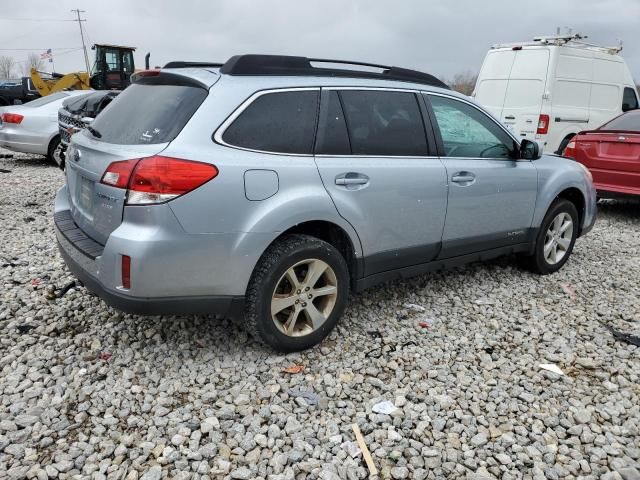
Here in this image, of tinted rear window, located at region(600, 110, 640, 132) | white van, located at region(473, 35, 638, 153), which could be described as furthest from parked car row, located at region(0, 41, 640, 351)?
white van, located at region(473, 35, 638, 153)

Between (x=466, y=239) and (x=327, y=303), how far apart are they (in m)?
1.39

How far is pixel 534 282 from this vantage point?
488cm

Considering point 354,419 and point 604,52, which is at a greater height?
point 604,52

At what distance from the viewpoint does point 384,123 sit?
362 centimetres

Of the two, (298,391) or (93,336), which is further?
(93,336)

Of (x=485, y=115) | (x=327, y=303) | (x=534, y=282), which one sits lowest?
(x=534, y=282)

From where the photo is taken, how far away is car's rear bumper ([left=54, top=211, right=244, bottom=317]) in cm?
280

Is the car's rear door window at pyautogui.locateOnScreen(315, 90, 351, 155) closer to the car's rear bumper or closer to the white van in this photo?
the car's rear bumper

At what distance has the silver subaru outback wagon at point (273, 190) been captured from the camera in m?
2.76


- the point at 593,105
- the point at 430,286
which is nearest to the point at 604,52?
the point at 593,105

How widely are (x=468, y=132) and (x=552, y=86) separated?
6.63m

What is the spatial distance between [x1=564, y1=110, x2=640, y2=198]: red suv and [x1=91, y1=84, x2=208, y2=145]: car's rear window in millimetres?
6328

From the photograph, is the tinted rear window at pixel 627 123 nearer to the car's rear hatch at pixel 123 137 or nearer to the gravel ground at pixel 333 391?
the gravel ground at pixel 333 391

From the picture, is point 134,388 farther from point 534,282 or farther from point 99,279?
point 534,282
